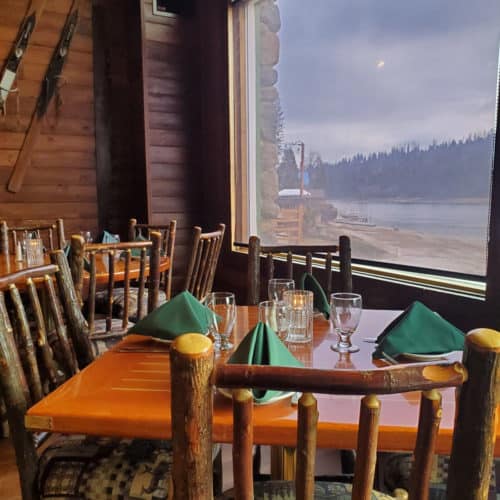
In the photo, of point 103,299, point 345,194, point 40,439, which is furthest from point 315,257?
point 40,439

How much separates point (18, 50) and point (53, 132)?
645 millimetres

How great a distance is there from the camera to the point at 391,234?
2.49 meters

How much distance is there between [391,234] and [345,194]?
1.45 ft

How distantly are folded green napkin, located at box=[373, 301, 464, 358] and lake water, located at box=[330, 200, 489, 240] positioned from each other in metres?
1.01

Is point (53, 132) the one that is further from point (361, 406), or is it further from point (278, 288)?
point (361, 406)

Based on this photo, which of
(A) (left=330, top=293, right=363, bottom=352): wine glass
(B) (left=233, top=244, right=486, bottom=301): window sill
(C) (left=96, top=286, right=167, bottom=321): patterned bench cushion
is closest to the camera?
(A) (left=330, top=293, right=363, bottom=352): wine glass

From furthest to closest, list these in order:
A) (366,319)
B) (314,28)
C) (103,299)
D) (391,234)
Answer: (314,28) → (103,299) → (391,234) → (366,319)

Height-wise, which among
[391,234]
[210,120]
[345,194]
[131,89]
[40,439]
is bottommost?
[40,439]

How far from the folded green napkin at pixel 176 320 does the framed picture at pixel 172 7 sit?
10.6ft

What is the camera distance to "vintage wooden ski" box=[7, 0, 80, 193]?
3680 millimetres

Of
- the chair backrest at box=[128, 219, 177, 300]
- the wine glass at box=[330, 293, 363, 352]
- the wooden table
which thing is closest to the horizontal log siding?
the chair backrest at box=[128, 219, 177, 300]

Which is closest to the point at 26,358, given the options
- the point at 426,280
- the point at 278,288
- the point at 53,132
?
the point at 278,288

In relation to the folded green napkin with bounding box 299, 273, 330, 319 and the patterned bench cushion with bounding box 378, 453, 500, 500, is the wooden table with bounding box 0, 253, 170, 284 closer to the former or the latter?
the folded green napkin with bounding box 299, 273, 330, 319

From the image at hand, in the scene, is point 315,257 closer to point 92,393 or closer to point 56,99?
point 92,393
